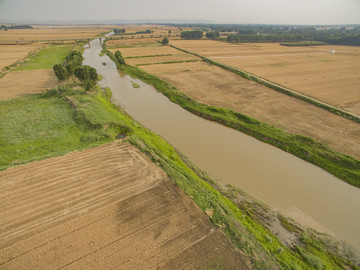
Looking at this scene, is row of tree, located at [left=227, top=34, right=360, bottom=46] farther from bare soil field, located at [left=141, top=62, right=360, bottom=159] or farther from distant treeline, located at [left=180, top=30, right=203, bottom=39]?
bare soil field, located at [left=141, top=62, right=360, bottom=159]

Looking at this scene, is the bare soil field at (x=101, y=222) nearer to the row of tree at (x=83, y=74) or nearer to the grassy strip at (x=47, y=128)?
the grassy strip at (x=47, y=128)

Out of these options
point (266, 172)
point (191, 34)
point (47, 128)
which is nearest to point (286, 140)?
point (266, 172)

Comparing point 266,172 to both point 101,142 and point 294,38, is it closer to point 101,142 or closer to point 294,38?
point 101,142

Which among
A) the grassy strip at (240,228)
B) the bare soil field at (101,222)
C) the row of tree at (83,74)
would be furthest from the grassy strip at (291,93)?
the row of tree at (83,74)

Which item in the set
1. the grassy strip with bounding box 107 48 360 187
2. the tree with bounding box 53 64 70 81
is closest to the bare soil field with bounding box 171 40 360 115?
the grassy strip with bounding box 107 48 360 187

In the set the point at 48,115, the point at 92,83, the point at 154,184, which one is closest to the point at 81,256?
the point at 154,184
